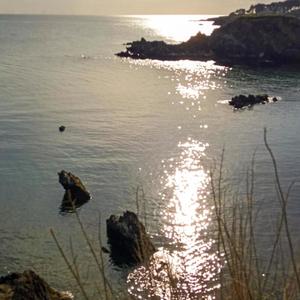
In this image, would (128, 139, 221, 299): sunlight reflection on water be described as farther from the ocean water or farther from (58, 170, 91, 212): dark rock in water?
(58, 170, 91, 212): dark rock in water

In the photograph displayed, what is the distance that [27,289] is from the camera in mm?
14898

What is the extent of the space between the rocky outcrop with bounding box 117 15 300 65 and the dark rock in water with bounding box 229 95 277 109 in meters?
42.1

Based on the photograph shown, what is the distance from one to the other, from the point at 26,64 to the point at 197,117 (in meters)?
54.4

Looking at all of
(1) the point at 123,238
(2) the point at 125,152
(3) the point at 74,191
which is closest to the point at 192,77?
(2) the point at 125,152

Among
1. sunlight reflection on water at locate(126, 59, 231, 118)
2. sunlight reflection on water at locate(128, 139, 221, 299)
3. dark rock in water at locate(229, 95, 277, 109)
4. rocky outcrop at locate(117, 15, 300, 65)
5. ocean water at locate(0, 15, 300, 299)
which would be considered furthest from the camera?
rocky outcrop at locate(117, 15, 300, 65)

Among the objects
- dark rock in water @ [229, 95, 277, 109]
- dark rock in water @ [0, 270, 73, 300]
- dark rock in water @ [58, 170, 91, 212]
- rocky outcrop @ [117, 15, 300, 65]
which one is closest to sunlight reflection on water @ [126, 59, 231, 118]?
dark rock in water @ [229, 95, 277, 109]

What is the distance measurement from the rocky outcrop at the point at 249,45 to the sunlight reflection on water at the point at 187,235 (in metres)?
71.7

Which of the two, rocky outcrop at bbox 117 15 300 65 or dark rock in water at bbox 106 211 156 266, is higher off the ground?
rocky outcrop at bbox 117 15 300 65

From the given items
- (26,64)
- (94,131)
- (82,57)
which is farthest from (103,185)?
(82,57)

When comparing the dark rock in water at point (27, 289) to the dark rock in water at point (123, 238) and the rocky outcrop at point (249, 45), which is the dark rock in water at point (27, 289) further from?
the rocky outcrop at point (249, 45)

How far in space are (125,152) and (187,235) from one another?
15094 millimetres

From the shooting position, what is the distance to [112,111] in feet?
176

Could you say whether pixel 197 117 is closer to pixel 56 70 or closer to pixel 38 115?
pixel 38 115

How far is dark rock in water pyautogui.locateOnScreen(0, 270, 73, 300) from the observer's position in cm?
1466
